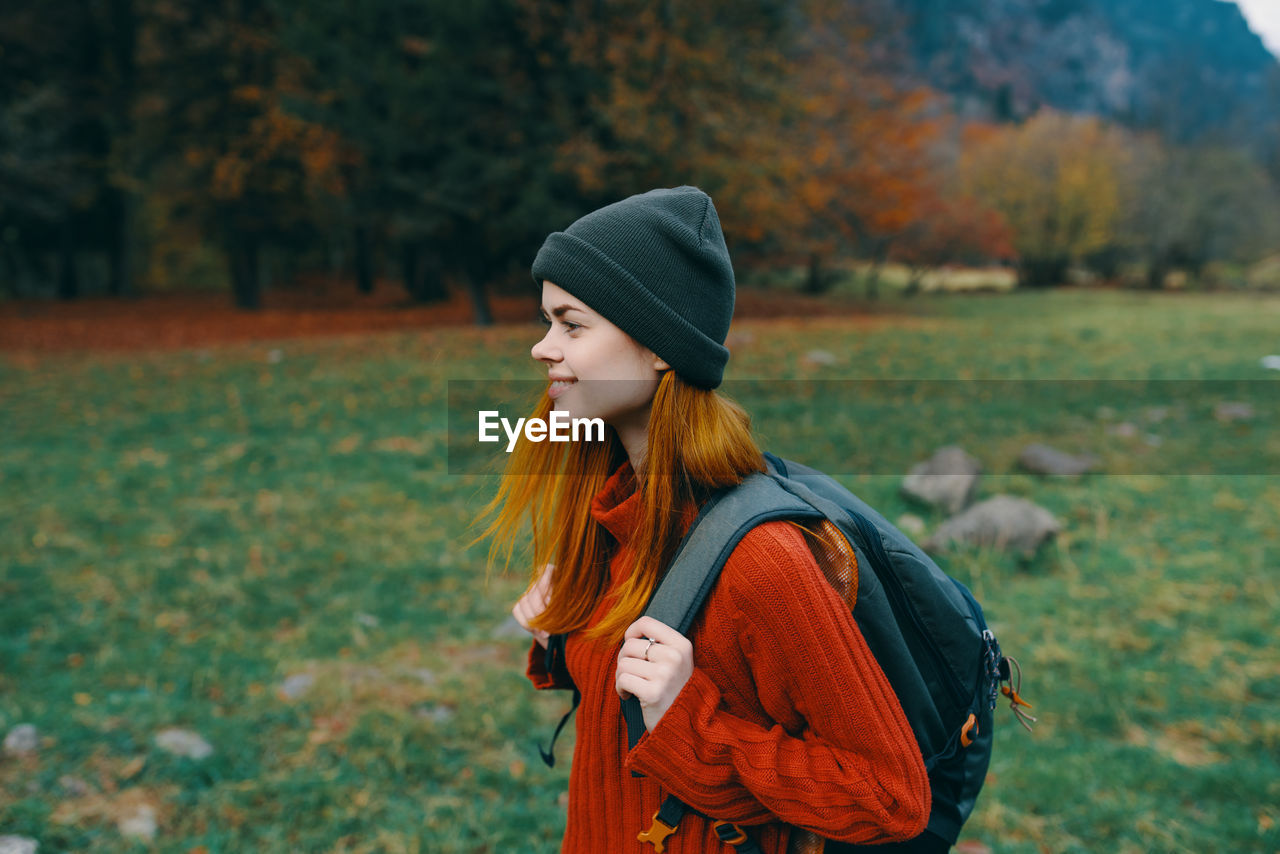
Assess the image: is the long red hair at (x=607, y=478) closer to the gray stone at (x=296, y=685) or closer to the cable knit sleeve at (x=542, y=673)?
the cable knit sleeve at (x=542, y=673)

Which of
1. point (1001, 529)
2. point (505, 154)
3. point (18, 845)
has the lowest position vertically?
point (18, 845)

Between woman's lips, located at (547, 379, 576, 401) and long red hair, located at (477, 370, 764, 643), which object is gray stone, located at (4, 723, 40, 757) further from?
woman's lips, located at (547, 379, 576, 401)

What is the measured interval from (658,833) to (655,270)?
0.95 meters

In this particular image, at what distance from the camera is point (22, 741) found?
3590 millimetres

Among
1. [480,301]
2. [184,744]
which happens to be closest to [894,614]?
[184,744]

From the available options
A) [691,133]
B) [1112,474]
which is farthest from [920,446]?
[691,133]

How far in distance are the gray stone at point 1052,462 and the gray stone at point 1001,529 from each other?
5.45ft

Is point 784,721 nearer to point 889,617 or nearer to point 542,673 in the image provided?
point 889,617

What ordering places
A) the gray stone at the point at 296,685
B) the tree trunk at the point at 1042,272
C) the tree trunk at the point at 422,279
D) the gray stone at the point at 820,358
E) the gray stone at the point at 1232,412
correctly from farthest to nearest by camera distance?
the tree trunk at the point at 1042,272 < the tree trunk at the point at 422,279 < the gray stone at the point at 820,358 < the gray stone at the point at 1232,412 < the gray stone at the point at 296,685

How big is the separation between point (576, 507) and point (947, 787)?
838mm

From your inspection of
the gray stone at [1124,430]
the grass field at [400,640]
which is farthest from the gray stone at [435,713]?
the gray stone at [1124,430]

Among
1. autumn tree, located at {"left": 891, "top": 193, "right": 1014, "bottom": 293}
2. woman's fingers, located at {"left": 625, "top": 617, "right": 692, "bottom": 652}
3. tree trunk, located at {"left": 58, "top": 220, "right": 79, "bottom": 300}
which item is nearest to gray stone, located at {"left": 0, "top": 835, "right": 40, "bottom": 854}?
woman's fingers, located at {"left": 625, "top": 617, "right": 692, "bottom": 652}

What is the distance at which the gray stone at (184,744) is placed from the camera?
11.8ft

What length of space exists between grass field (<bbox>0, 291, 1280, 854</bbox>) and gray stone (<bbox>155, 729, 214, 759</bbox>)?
4 cm
